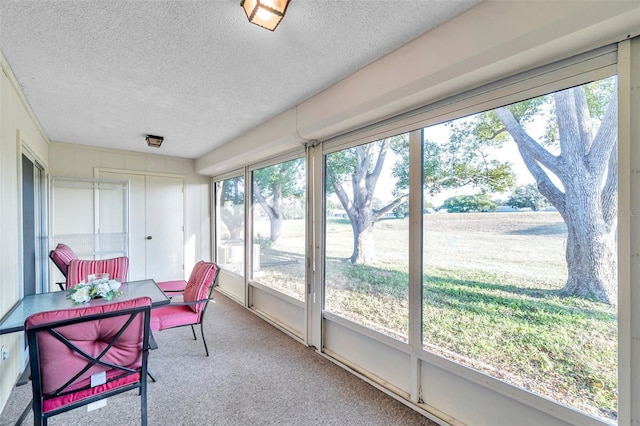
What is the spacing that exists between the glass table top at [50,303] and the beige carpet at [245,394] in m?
0.69

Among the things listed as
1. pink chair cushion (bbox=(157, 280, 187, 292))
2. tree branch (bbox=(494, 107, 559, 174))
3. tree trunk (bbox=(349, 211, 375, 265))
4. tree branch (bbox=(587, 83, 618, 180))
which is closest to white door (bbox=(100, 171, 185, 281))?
pink chair cushion (bbox=(157, 280, 187, 292))

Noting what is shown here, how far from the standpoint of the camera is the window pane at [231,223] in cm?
470

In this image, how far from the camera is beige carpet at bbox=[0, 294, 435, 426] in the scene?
194cm

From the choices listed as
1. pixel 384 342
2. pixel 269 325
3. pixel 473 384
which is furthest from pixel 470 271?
pixel 269 325

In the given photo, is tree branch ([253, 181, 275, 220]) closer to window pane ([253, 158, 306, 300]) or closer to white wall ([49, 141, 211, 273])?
window pane ([253, 158, 306, 300])

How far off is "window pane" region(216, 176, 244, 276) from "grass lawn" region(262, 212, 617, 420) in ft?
9.32

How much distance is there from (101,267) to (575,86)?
13.9 ft

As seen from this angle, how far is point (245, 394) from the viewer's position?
7.22 ft

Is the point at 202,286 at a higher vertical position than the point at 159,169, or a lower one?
lower

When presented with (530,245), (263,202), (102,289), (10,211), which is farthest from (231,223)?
(530,245)

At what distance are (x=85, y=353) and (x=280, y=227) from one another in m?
2.48

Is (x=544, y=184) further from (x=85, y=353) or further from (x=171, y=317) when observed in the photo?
(x=171, y=317)

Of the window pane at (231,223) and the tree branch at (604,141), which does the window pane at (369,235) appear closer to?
the tree branch at (604,141)

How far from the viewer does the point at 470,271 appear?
1886mm
